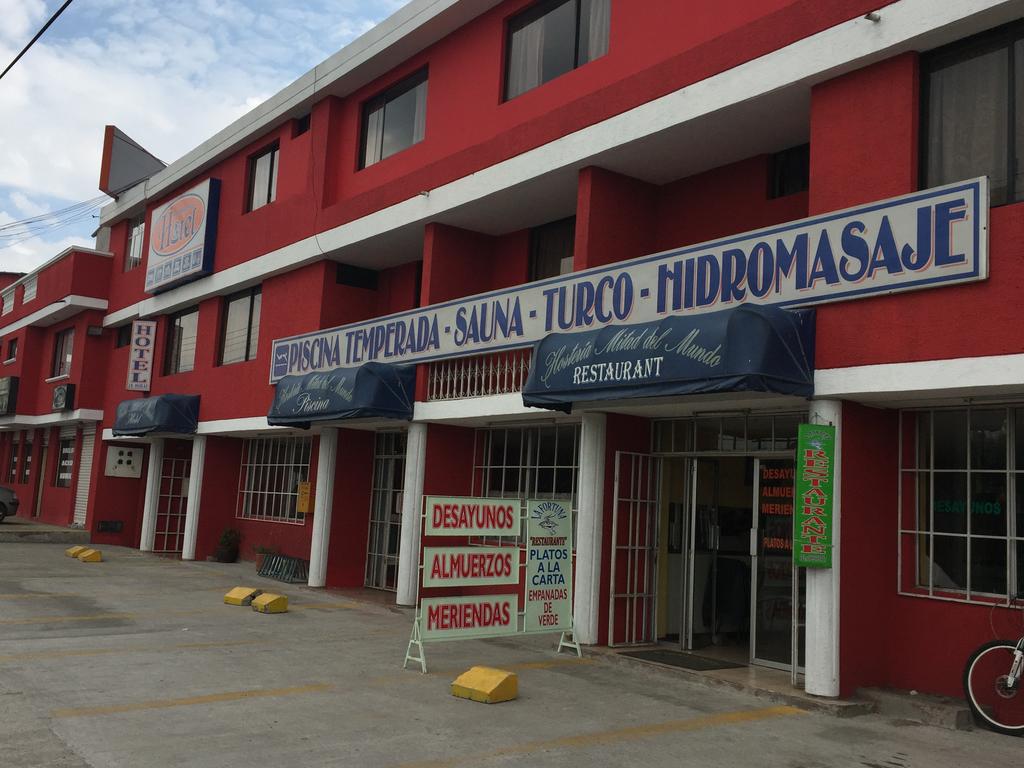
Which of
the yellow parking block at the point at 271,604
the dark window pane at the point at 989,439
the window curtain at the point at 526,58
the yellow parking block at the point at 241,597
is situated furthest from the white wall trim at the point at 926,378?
the yellow parking block at the point at 241,597

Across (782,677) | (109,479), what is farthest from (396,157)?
(109,479)

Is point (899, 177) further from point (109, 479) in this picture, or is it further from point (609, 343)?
point (109, 479)

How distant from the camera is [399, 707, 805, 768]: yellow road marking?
6.48 m

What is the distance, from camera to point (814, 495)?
8.76 meters

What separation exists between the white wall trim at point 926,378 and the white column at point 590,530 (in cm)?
313

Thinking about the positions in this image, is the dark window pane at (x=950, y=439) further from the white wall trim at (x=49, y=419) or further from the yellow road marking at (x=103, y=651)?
the white wall trim at (x=49, y=419)

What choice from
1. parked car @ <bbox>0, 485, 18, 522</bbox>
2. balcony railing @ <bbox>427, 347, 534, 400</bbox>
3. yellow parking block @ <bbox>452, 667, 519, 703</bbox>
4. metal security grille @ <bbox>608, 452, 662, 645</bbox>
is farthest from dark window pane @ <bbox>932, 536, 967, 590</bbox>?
parked car @ <bbox>0, 485, 18, 522</bbox>

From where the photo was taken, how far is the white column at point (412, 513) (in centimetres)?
1454

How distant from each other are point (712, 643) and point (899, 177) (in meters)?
6.18

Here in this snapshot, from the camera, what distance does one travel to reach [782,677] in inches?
382

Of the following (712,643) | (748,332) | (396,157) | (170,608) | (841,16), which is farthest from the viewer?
(396,157)

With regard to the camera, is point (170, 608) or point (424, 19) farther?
point (424, 19)

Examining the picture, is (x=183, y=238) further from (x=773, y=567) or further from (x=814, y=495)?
(x=814, y=495)

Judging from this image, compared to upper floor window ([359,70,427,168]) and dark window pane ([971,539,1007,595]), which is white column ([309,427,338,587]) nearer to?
upper floor window ([359,70,427,168])
